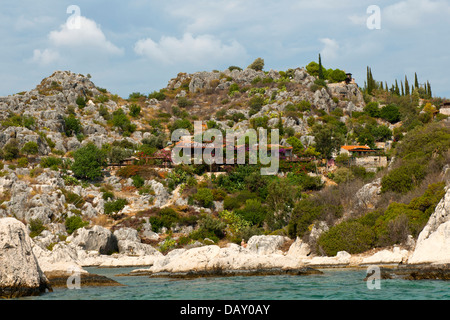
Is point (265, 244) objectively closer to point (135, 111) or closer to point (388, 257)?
point (388, 257)

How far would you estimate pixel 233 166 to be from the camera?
63.9 metres

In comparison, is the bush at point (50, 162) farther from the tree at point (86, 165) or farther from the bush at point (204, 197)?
the bush at point (204, 197)

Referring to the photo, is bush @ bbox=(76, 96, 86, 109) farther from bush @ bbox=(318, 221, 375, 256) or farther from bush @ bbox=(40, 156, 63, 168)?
bush @ bbox=(318, 221, 375, 256)

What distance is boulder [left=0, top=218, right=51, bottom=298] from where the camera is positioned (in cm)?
1588

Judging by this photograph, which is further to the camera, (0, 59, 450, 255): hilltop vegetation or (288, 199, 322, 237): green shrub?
(0, 59, 450, 255): hilltop vegetation

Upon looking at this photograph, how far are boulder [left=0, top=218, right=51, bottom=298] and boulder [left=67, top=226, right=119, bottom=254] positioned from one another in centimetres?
2540

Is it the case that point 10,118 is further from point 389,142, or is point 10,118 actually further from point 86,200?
point 389,142

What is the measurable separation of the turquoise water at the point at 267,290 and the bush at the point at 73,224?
86.3ft

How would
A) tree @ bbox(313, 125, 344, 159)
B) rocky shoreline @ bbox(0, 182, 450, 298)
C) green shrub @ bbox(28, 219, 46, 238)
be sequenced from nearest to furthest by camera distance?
rocky shoreline @ bbox(0, 182, 450, 298) → green shrub @ bbox(28, 219, 46, 238) → tree @ bbox(313, 125, 344, 159)

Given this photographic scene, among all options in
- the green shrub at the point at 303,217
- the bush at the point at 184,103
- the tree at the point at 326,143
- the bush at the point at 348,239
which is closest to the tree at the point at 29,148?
the tree at the point at 326,143

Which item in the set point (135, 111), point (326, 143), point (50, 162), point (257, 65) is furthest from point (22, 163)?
point (257, 65)

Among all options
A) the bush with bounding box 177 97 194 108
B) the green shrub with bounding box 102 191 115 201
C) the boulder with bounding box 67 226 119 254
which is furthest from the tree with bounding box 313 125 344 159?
the bush with bounding box 177 97 194 108

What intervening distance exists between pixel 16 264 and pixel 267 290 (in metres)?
9.48

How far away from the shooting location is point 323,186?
5762 cm
